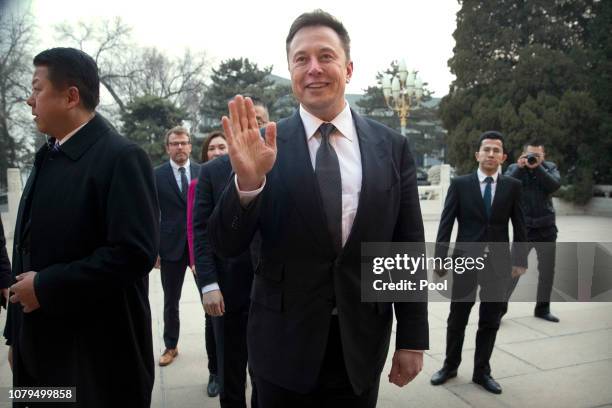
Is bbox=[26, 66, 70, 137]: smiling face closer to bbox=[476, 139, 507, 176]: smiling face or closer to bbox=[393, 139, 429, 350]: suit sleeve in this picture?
bbox=[393, 139, 429, 350]: suit sleeve

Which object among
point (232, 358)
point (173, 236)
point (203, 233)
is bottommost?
point (232, 358)

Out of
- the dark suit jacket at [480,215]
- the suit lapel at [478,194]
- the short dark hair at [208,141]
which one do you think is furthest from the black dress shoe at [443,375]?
the short dark hair at [208,141]

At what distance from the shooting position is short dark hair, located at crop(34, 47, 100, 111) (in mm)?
1822

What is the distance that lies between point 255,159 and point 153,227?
62 centimetres

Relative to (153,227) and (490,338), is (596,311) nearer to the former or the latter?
(490,338)

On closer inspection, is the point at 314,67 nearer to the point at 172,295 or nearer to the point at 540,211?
the point at 172,295

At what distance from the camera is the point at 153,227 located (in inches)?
72.6

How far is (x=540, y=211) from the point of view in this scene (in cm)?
521

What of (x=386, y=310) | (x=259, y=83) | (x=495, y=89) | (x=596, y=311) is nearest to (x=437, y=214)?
(x=495, y=89)

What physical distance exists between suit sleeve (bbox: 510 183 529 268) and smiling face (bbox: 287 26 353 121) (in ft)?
8.73

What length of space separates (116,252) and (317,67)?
101 centimetres

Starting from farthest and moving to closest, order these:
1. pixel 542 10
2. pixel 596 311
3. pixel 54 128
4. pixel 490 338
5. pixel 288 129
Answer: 1. pixel 542 10
2. pixel 596 311
3. pixel 490 338
4. pixel 54 128
5. pixel 288 129

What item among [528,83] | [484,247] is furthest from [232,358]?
[528,83]

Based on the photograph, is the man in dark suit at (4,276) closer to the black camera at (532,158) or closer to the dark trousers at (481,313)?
the dark trousers at (481,313)
